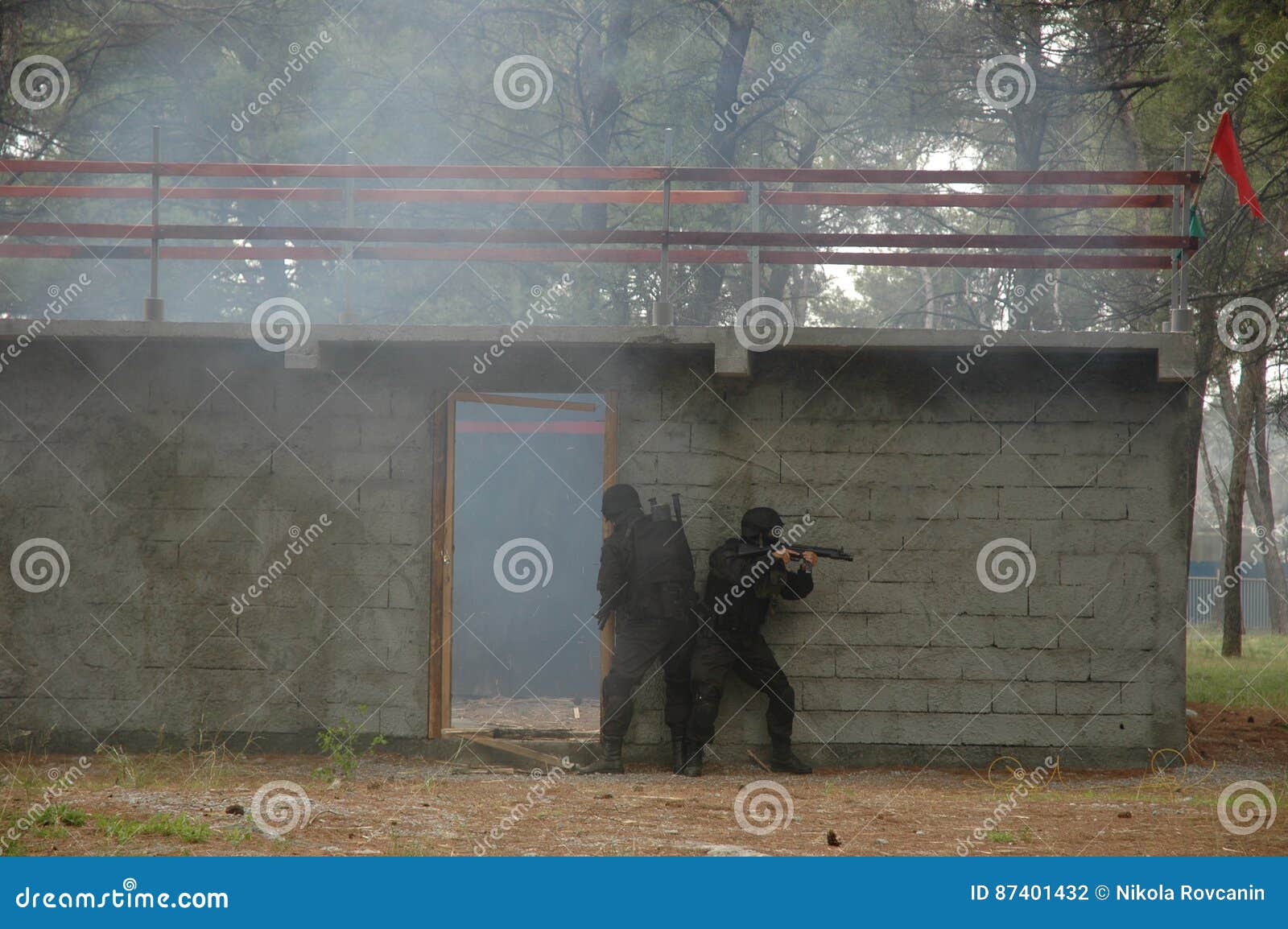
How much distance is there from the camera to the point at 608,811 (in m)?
6.92

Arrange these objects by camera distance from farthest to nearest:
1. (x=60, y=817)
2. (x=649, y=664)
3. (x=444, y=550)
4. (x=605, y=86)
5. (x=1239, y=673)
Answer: (x=1239, y=673) < (x=605, y=86) < (x=444, y=550) < (x=649, y=664) < (x=60, y=817)

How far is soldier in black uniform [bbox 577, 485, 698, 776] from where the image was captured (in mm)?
8414

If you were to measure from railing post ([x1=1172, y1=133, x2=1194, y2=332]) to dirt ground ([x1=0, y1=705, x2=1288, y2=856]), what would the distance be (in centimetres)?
296

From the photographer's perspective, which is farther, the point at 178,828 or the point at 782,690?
the point at 782,690

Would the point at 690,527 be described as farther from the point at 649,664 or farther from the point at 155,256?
the point at 155,256

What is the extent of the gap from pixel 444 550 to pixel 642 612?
5.00 ft

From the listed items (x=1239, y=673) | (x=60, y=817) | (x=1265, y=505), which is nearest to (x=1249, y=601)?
(x=1265, y=505)

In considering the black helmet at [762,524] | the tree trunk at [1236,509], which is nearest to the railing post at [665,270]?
the black helmet at [762,524]

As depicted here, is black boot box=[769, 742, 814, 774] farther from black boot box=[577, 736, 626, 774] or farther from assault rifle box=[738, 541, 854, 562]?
assault rifle box=[738, 541, 854, 562]

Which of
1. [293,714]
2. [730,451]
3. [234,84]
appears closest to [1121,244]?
[730,451]

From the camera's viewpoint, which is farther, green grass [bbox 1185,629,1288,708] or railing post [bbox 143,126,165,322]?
green grass [bbox 1185,629,1288,708]

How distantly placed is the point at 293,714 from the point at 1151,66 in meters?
9.38

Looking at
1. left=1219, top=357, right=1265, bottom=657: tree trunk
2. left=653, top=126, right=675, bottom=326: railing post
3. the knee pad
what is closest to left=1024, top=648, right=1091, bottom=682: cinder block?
the knee pad

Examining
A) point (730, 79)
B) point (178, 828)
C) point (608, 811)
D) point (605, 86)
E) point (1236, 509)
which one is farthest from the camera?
point (1236, 509)
